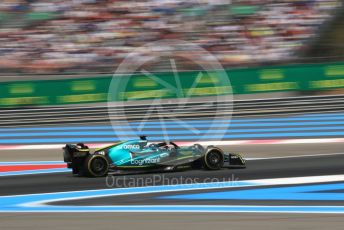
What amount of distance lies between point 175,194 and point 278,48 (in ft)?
36.1

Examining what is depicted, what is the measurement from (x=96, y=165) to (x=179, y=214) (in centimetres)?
253

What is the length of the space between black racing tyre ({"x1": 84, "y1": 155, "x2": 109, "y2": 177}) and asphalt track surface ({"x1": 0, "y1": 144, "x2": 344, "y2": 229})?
0.11 meters

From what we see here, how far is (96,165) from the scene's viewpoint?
9383 millimetres

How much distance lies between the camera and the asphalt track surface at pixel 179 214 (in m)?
6.59

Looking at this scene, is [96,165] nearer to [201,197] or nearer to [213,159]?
[213,159]

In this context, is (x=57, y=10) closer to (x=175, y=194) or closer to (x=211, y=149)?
(x=211, y=149)

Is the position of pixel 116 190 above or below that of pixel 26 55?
below

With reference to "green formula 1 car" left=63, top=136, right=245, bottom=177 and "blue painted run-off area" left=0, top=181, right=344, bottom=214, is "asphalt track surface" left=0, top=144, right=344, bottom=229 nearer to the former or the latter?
"green formula 1 car" left=63, top=136, right=245, bottom=177

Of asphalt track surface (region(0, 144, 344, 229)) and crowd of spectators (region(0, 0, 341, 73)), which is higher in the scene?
crowd of spectators (region(0, 0, 341, 73))

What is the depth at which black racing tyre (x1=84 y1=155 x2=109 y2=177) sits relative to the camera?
934 centimetres

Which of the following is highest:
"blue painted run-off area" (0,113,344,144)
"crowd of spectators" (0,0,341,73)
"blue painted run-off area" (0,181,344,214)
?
"crowd of spectators" (0,0,341,73)

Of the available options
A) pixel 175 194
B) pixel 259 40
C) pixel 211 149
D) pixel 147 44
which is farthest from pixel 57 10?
pixel 175 194

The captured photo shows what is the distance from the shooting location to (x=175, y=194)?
8359 mm
